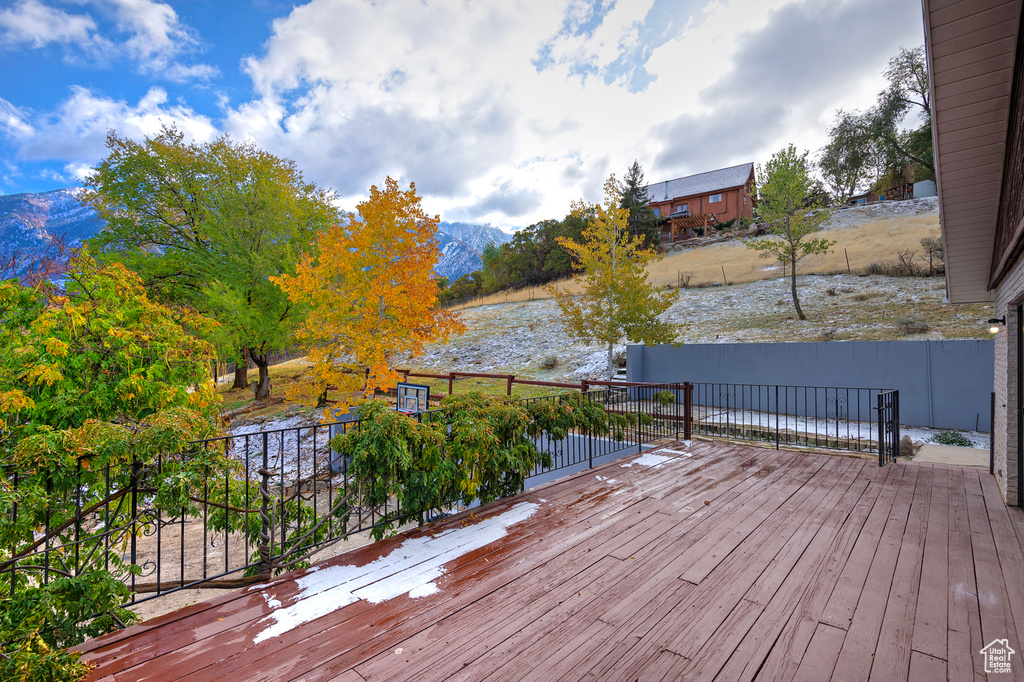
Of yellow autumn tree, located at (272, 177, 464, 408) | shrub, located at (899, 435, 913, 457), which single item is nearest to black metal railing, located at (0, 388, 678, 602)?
yellow autumn tree, located at (272, 177, 464, 408)

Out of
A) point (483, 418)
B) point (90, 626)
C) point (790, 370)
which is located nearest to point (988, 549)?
point (483, 418)

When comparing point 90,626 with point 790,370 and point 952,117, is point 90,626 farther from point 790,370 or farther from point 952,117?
point 790,370

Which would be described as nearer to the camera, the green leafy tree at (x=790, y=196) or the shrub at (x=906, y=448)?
the shrub at (x=906, y=448)

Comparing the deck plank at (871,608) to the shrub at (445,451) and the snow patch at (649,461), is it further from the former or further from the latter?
the shrub at (445,451)

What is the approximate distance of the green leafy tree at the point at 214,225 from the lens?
46.9ft

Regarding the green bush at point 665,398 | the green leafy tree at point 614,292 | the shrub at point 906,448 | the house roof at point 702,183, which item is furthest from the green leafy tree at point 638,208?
the green bush at point 665,398

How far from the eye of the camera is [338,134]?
27.3 metres

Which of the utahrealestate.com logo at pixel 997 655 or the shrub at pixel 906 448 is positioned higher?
the utahrealestate.com logo at pixel 997 655

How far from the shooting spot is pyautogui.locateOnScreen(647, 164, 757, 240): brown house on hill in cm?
4097

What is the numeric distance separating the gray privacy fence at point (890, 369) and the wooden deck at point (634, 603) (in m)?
6.69

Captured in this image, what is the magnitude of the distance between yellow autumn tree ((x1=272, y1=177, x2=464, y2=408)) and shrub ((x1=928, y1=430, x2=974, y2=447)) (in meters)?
11.3

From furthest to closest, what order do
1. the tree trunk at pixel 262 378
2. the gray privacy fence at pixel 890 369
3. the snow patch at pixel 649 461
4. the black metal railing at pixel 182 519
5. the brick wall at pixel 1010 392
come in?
the tree trunk at pixel 262 378, the gray privacy fence at pixel 890 369, the snow patch at pixel 649 461, the brick wall at pixel 1010 392, the black metal railing at pixel 182 519

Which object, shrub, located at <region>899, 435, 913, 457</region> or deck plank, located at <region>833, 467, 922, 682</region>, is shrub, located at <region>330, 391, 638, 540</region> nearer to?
deck plank, located at <region>833, 467, 922, 682</region>

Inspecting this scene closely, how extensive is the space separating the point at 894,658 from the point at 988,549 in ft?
7.60
